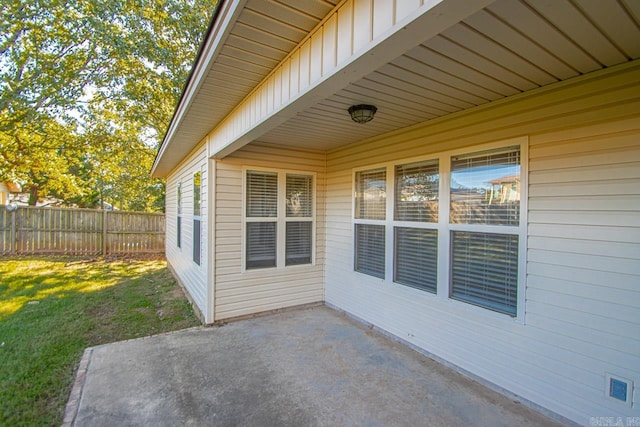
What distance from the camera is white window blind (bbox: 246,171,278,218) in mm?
4352

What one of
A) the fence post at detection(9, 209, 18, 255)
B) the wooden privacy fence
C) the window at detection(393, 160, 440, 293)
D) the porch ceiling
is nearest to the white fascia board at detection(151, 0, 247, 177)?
the porch ceiling

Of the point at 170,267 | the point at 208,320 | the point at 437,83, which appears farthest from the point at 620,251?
the point at 170,267

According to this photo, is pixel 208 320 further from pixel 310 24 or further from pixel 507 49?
pixel 507 49

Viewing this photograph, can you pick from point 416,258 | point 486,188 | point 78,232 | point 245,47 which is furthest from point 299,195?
point 78,232

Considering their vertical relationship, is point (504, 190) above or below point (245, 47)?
below

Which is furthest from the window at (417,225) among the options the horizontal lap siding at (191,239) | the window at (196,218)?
the window at (196,218)

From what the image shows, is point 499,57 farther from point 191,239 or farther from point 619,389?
point 191,239

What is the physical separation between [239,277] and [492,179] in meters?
3.40

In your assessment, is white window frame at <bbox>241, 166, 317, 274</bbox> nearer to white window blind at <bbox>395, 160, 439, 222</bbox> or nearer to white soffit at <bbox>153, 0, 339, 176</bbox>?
white soffit at <bbox>153, 0, 339, 176</bbox>

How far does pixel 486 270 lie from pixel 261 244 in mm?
2991

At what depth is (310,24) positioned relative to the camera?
5.73 feet

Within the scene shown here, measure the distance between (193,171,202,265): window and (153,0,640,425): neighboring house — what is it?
0.62 m

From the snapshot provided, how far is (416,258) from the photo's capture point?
11.1 feet

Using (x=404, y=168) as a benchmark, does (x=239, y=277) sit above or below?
below
